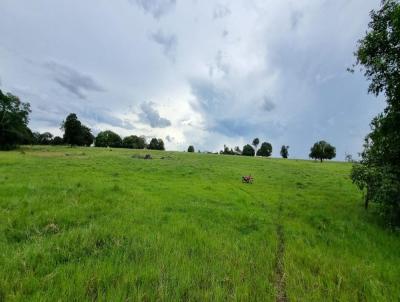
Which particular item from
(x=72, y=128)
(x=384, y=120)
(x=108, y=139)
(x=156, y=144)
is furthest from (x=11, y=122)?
(x=156, y=144)

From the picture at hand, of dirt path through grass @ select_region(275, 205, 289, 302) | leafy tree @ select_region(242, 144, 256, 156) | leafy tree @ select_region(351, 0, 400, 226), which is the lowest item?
dirt path through grass @ select_region(275, 205, 289, 302)

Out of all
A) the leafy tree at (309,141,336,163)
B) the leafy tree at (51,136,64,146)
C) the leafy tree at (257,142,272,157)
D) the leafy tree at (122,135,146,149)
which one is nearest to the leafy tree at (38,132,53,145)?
the leafy tree at (51,136,64,146)

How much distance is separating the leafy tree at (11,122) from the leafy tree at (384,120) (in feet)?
214

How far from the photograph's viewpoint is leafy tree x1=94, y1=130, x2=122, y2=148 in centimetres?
11021

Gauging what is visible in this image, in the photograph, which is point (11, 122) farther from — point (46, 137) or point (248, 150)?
point (248, 150)

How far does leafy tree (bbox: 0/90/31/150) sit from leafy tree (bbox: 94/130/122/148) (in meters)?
53.8

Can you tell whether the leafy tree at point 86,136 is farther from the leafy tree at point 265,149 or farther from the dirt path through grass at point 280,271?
the leafy tree at point 265,149

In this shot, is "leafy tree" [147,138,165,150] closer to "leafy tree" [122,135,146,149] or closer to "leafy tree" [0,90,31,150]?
"leafy tree" [122,135,146,149]

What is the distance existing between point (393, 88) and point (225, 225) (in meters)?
9.52

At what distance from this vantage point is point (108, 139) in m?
112

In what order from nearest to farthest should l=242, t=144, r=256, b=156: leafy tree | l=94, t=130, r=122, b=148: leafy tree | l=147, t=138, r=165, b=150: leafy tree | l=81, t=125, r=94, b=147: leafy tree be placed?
l=81, t=125, r=94, b=147: leafy tree, l=94, t=130, r=122, b=148: leafy tree, l=242, t=144, r=256, b=156: leafy tree, l=147, t=138, r=165, b=150: leafy tree

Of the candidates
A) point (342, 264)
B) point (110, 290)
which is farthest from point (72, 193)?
point (342, 264)

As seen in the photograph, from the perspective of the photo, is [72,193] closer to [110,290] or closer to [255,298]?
[110,290]

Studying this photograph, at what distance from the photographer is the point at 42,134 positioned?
10850 cm
